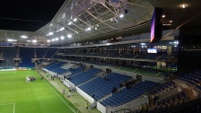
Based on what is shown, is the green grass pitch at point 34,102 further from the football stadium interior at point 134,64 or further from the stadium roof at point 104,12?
the stadium roof at point 104,12

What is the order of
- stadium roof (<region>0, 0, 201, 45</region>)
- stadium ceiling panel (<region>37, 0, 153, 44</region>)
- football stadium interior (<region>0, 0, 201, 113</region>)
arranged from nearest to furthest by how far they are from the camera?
football stadium interior (<region>0, 0, 201, 113</region>)
stadium roof (<region>0, 0, 201, 45</region>)
stadium ceiling panel (<region>37, 0, 153, 44</region>)

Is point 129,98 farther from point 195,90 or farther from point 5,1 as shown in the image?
point 5,1

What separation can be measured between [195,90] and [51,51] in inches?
2702

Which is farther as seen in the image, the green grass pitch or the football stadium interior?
the green grass pitch

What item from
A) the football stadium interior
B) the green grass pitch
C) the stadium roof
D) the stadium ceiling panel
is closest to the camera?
the football stadium interior

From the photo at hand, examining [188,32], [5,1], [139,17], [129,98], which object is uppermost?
[5,1]

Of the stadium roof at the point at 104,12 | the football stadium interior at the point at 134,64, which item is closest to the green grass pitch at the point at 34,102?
the football stadium interior at the point at 134,64

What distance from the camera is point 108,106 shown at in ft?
65.4

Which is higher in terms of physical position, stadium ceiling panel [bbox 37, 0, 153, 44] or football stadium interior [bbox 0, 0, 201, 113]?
stadium ceiling panel [bbox 37, 0, 153, 44]

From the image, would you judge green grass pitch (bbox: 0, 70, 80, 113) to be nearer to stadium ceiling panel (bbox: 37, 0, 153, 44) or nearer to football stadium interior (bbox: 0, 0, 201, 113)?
football stadium interior (bbox: 0, 0, 201, 113)

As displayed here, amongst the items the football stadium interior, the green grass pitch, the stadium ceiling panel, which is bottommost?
the green grass pitch

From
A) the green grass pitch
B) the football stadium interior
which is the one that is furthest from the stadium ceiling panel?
the green grass pitch

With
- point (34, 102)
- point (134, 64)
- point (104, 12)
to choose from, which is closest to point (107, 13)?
point (104, 12)

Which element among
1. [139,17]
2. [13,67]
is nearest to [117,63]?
[139,17]
